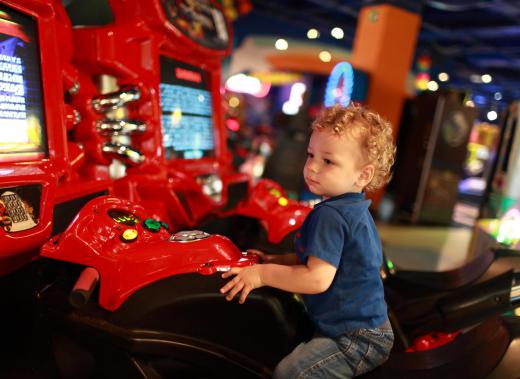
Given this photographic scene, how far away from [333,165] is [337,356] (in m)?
0.50

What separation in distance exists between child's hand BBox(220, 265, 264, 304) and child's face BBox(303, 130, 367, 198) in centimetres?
28

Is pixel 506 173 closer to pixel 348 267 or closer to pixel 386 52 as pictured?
pixel 386 52

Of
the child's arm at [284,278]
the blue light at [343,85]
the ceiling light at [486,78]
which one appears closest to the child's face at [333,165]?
the child's arm at [284,278]

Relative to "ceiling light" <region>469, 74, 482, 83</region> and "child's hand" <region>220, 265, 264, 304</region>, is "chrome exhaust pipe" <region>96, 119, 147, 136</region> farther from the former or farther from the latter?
"ceiling light" <region>469, 74, 482, 83</region>

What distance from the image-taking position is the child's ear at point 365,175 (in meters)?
1.19

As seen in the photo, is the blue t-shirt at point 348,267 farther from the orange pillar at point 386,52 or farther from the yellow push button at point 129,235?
the orange pillar at point 386,52

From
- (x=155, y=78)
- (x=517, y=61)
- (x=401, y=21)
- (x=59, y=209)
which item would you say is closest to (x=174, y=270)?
(x=59, y=209)

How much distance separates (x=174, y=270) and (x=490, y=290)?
3.92 ft

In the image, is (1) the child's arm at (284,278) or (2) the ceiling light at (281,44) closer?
(1) the child's arm at (284,278)

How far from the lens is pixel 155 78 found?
1910 mm

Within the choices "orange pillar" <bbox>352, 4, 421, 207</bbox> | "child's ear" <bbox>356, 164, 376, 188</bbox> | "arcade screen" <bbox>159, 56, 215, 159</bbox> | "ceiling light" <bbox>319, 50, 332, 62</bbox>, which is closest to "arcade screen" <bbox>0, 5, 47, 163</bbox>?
"arcade screen" <bbox>159, 56, 215, 159</bbox>

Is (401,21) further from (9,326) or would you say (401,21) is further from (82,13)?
(9,326)

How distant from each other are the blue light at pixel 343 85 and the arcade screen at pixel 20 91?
182 inches

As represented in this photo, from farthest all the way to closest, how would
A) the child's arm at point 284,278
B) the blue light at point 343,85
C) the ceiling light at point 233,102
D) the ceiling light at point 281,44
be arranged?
the ceiling light at point 281,44
the ceiling light at point 233,102
the blue light at point 343,85
the child's arm at point 284,278
